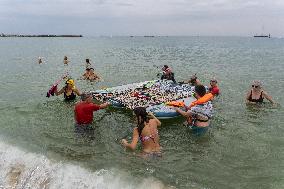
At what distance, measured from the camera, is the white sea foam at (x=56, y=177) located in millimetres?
9172

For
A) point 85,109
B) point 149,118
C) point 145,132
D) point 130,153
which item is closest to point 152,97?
point 85,109

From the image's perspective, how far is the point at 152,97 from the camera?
49.9 feet

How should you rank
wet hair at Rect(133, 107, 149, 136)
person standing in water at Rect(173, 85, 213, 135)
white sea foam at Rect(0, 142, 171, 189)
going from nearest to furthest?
1. wet hair at Rect(133, 107, 149, 136)
2. white sea foam at Rect(0, 142, 171, 189)
3. person standing in water at Rect(173, 85, 213, 135)

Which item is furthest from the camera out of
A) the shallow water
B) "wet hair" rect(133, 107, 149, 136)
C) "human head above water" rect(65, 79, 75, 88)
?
"human head above water" rect(65, 79, 75, 88)

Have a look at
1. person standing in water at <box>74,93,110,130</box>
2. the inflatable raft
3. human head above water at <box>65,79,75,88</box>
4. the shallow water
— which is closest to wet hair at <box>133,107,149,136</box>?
the shallow water

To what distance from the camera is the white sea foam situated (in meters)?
9.17

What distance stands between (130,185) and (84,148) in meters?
2.86

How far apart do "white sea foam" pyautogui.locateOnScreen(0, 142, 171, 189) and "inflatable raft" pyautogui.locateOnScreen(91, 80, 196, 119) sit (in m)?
4.18

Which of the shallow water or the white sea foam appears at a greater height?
the shallow water

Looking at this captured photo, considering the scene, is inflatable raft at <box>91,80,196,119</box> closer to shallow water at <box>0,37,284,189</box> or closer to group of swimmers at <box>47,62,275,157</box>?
shallow water at <box>0,37,284,189</box>

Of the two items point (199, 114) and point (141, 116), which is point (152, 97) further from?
point (141, 116)

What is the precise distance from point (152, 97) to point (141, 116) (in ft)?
20.2

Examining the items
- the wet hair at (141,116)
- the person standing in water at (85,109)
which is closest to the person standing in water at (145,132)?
the wet hair at (141,116)

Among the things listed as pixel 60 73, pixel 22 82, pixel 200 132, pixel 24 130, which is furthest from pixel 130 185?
pixel 60 73
